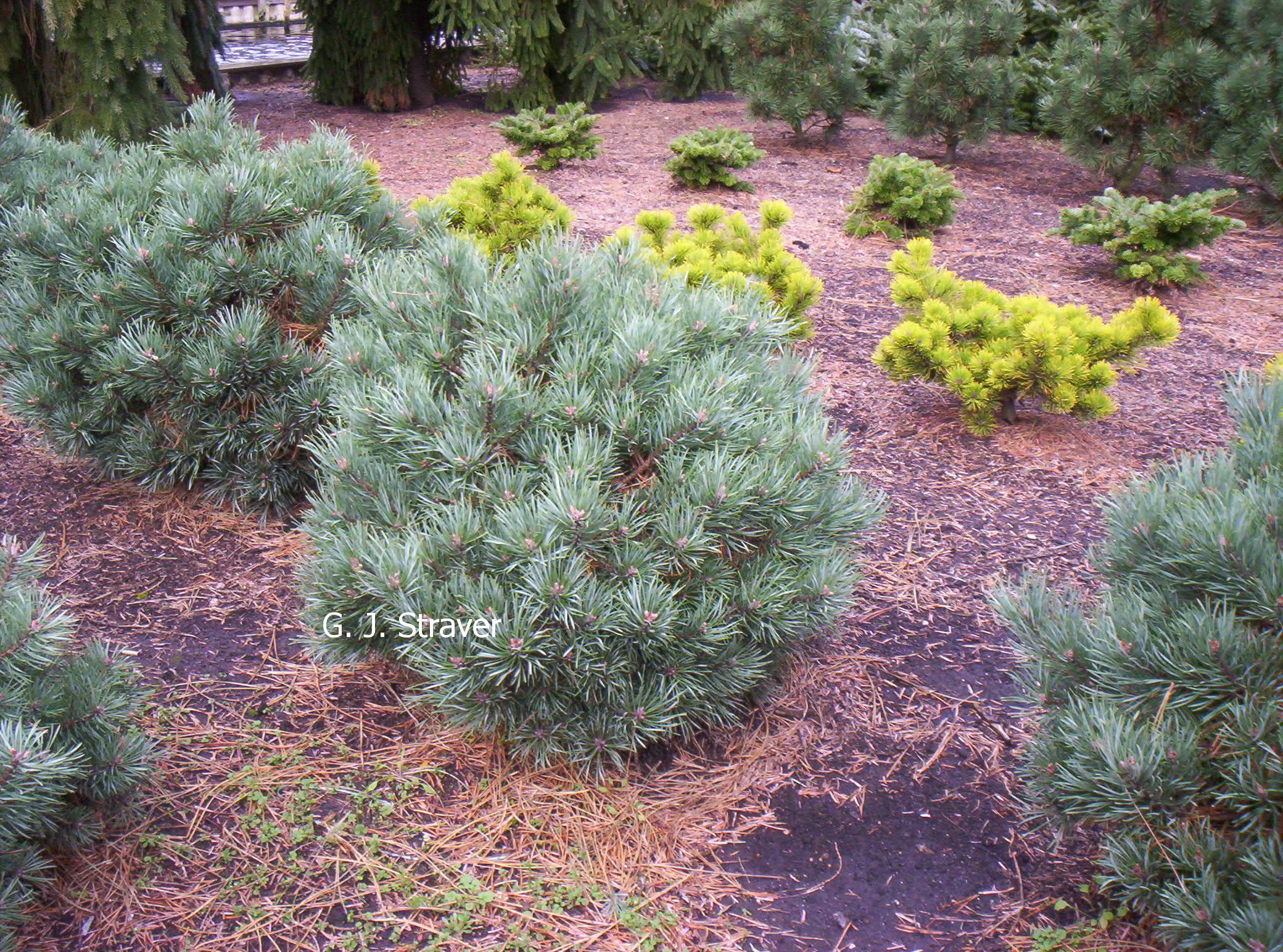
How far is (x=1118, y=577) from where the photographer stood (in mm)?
2059

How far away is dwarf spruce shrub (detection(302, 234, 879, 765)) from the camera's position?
7.02 ft

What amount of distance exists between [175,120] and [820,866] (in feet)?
24.1

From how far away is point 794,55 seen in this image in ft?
27.8

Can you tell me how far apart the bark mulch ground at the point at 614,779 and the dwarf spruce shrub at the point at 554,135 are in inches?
→ 176

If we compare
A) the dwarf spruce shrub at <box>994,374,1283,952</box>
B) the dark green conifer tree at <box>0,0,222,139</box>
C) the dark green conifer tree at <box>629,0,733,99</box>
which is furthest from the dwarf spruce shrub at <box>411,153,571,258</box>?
the dark green conifer tree at <box>629,0,733,99</box>

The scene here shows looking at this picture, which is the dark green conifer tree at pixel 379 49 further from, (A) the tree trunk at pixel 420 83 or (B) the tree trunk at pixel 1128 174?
(B) the tree trunk at pixel 1128 174

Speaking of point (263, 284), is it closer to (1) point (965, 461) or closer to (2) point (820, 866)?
(2) point (820, 866)

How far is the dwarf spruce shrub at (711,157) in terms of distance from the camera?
7.09 meters

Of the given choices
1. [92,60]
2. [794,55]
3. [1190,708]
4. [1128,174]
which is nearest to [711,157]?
[794,55]

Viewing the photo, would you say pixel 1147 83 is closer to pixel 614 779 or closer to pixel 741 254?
pixel 741 254

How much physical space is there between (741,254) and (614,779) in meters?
2.90

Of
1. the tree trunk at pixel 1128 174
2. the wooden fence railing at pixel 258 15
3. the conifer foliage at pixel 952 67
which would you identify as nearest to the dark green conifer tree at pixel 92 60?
the conifer foliage at pixel 952 67

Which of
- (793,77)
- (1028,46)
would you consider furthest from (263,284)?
(1028,46)

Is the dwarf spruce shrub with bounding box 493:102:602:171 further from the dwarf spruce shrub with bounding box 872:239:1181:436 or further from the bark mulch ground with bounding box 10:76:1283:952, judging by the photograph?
the bark mulch ground with bounding box 10:76:1283:952
